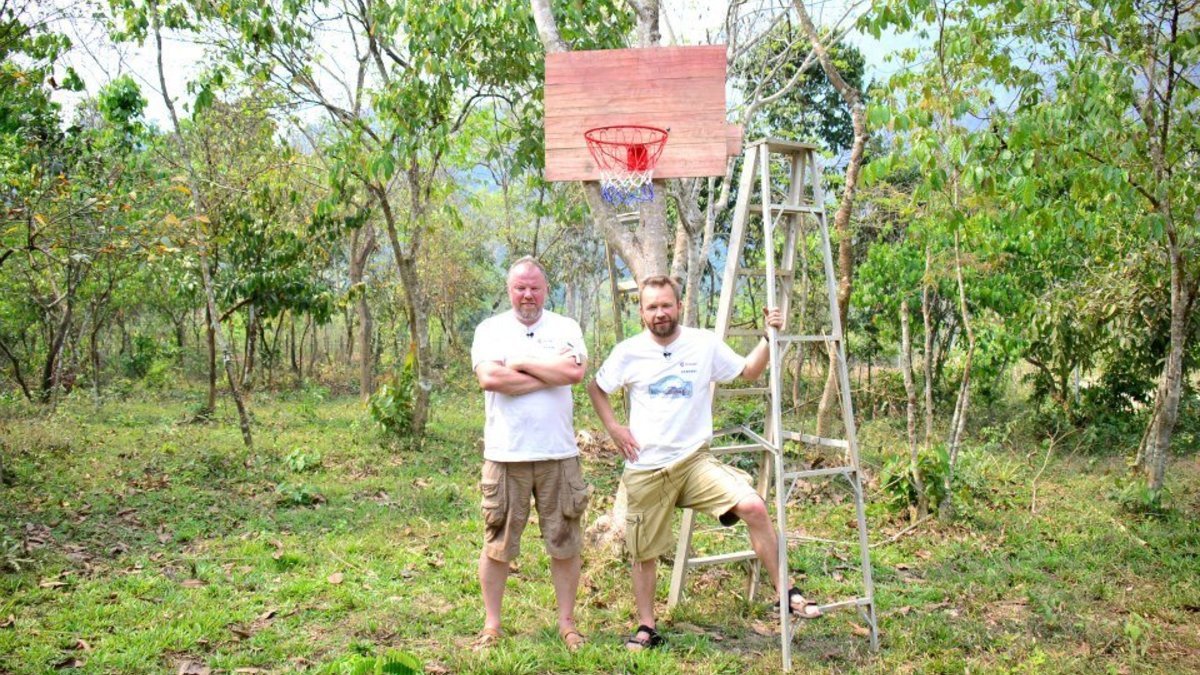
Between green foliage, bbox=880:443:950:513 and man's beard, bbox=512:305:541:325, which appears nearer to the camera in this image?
man's beard, bbox=512:305:541:325

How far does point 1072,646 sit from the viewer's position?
428 centimetres

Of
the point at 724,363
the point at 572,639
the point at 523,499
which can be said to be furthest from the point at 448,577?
the point at 724,363

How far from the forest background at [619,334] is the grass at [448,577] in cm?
3

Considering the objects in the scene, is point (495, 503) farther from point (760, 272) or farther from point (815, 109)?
point (815, 109)

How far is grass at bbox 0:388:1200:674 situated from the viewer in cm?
412

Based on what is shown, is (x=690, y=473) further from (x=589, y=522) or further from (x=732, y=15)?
(x=732, y=15)

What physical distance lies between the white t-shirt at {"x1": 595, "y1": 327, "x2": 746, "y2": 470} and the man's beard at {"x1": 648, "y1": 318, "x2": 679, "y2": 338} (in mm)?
56

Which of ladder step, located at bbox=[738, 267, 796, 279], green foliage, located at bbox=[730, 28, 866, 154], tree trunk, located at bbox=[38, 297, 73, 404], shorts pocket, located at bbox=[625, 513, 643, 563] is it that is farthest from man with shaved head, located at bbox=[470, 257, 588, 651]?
green foliage, located at bbox=[730, 28, 866, 154]

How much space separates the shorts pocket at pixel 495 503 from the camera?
406cm

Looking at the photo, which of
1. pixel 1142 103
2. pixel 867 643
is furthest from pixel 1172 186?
pixel 867 643

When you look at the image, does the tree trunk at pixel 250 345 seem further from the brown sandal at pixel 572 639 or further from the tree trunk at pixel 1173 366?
the tree trunk at pixel 1173 366

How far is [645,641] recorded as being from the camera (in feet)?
13.6

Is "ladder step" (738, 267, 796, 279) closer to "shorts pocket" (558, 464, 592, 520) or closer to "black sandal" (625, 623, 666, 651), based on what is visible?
"shorts pocket" (558, 464, 592, 520)

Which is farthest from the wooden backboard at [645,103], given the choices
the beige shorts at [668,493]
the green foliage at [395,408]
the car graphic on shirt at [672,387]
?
the green foliage at [395,408]
